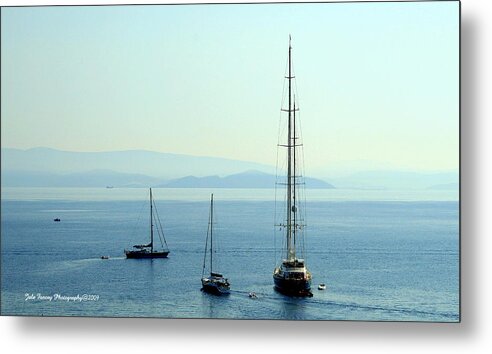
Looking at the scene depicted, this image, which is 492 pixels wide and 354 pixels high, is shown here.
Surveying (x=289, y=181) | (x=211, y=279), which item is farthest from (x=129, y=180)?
(x=289, y=181)

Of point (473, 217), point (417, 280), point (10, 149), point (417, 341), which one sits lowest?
point (417, 341)

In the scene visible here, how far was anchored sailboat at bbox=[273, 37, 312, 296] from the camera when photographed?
5.49 metres

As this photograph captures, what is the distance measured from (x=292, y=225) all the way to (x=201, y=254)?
58 cm

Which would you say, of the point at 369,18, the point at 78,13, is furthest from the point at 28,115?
the point at 369,18

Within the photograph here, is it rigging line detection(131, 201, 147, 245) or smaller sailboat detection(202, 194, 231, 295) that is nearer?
smaller sailboat detection(202, 194, 231, 295)

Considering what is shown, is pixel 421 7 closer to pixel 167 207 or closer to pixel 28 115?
pixel 167 207

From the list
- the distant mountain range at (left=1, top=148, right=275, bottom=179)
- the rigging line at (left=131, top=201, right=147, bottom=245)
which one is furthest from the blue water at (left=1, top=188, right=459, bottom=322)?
the distant mountain range at (left=1, top=148, right=275, bottom=179)

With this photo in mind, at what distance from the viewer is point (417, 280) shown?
537 centimetres

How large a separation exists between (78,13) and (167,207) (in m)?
1.28


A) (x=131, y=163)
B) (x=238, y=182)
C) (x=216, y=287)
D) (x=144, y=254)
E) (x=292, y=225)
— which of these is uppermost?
(x=131, y=163)

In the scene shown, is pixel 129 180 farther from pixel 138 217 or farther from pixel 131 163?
pixel 138 217

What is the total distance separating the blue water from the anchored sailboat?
0.05 metres

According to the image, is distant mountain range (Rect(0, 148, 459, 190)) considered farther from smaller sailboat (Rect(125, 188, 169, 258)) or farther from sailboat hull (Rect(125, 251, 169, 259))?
sailboat hull (Rect(125, 251, 169, 259))

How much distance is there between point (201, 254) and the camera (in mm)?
5531
